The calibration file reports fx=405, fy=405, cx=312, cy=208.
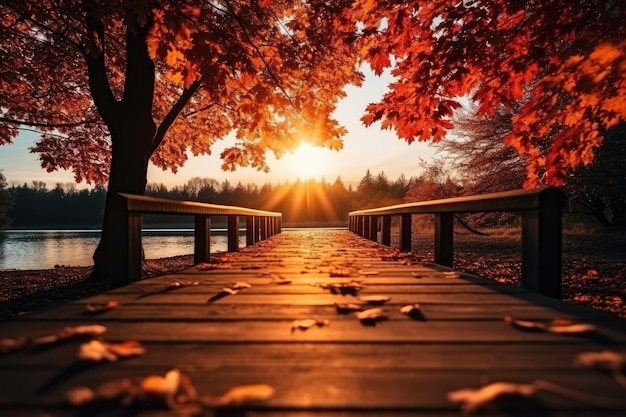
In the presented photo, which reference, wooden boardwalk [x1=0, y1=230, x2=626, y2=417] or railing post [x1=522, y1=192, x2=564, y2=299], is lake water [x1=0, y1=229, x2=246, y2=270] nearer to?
wooden boardwalk [x1=0, y1=230, x2=626, y2=417]

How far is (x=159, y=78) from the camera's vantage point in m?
12.7

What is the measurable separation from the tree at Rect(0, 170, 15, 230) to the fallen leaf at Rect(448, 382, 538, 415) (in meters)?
59.9

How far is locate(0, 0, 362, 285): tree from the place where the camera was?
5691 mm

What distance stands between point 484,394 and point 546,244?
1978mm

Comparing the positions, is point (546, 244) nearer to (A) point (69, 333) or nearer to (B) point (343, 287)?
(B) point (343, 287)

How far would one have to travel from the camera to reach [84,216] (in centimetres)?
11225

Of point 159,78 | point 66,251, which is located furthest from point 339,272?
point 66,251

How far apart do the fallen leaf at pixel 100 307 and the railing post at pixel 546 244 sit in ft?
9.54

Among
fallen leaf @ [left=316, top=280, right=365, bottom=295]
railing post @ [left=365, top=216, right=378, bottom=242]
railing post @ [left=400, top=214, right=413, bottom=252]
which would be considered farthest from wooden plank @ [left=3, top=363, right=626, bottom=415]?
railing post @ [left=365, top=216, right=378, bottom=242]

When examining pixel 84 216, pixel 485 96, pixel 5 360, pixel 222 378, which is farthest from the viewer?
pixel 84 216

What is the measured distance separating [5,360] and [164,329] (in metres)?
A: 0.65

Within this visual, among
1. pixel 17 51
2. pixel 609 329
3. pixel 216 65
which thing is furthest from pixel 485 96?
pixel 17 51

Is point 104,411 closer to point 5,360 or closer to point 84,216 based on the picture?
point 5,360

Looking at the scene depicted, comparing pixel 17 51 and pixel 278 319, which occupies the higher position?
pixel 17 51
